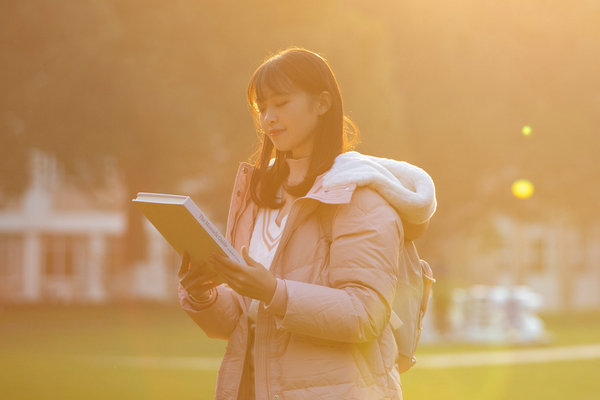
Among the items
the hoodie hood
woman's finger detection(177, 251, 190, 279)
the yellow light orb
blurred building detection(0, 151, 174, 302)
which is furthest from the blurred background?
blurred building detection(0, 151, 174, 302)

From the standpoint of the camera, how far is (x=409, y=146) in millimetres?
24016

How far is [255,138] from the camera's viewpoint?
19.6 m

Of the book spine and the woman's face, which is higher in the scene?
the woman's face

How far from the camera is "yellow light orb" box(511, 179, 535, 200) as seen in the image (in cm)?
2659

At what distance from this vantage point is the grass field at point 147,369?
11266 mm

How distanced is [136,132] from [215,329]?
16093 mm

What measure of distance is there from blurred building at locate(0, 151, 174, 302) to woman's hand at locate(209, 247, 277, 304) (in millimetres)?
39332

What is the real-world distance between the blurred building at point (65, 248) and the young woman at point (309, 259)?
38990 mm

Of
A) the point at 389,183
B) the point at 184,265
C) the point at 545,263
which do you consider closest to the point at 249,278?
the point at 184,265

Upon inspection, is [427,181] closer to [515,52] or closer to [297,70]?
[297,70]

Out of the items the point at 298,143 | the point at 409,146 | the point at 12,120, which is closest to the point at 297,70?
the point at 298,143

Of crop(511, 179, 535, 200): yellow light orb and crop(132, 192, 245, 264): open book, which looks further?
crop(511, 179, 535, 200): yellow light orb

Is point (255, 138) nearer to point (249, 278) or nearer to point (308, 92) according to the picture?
point (308, 92)

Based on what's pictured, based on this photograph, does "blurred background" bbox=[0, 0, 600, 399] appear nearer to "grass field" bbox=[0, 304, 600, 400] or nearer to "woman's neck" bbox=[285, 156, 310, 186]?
"grass field" bbox=[0, 304, 600, 400]
